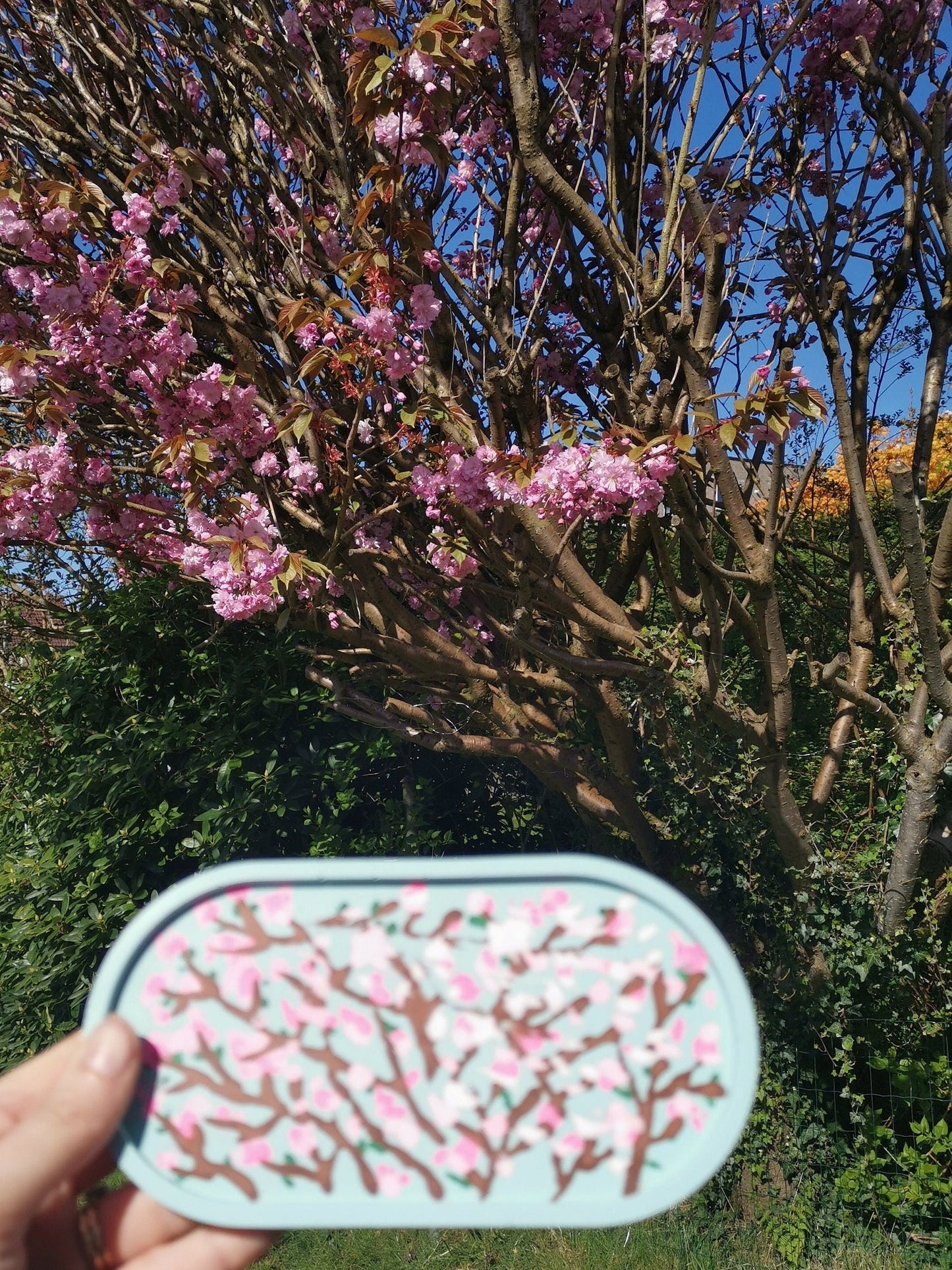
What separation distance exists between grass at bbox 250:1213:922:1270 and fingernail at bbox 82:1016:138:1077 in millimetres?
2373

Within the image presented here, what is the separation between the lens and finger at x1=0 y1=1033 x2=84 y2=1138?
3.73ft

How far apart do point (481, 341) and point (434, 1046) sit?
229 centimetres

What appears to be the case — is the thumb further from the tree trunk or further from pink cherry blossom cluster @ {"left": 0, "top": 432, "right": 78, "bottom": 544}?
the tree trunk

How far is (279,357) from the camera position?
2.74m

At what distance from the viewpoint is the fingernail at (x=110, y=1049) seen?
1.02 metres

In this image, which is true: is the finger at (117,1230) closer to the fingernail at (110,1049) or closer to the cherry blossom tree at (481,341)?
the fingernail at (110,1049)

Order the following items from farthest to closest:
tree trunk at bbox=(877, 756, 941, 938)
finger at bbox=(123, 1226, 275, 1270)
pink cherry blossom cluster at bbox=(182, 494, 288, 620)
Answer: tree trunk at bbox=(877, 756, 941, 938) → pink cherry blossom cluster at bbox=(182, 494, 288, 620) → finger at bbox=(123, 1226, 275, 1270)

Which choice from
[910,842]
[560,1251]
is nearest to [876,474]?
[910,842]

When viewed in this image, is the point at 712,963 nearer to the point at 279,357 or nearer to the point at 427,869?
the point at 427,869

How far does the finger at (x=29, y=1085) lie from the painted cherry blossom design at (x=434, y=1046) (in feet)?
0.60

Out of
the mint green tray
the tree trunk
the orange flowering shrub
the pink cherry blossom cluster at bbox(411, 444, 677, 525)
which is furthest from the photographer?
the orange flowering shrub

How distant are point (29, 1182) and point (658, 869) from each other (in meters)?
2.59

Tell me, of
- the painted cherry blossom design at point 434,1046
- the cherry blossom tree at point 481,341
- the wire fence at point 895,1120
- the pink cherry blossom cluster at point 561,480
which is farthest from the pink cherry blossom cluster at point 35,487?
the wire fence at point 895,1120

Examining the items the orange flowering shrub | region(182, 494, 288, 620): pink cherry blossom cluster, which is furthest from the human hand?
the orange flowering shrub
